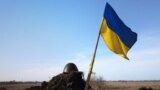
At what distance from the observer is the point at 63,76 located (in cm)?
3288

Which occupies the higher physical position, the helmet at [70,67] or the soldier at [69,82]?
the helmet at [70,67]

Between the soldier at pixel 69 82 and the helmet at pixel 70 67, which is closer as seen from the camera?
the soldier at pixel 69 82

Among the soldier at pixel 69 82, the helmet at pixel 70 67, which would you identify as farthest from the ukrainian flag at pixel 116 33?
the helmet at pixel 70 67

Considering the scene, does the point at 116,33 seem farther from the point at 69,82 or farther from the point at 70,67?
the point at 70,67

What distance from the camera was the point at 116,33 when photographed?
13875 millimetres

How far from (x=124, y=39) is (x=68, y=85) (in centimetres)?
1850

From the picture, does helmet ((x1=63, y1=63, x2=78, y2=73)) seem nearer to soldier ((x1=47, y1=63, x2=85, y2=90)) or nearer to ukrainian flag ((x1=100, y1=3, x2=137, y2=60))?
soldier ((x1=47, y1=63, x2=85, y2=90))

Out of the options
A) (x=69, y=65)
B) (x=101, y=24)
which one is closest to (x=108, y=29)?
(x=101, y=24)

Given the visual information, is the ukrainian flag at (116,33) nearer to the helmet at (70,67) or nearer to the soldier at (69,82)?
the soldier at (69,82)

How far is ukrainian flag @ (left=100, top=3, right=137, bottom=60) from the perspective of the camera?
13.8 m

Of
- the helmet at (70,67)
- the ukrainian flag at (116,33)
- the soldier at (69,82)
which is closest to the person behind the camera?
the ukrainian flag at (116,33)

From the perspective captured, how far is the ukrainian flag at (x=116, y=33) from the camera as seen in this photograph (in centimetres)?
1377

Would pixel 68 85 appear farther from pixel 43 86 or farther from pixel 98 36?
pixel 98 36

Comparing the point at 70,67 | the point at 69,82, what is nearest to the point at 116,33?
the point at 69,82
